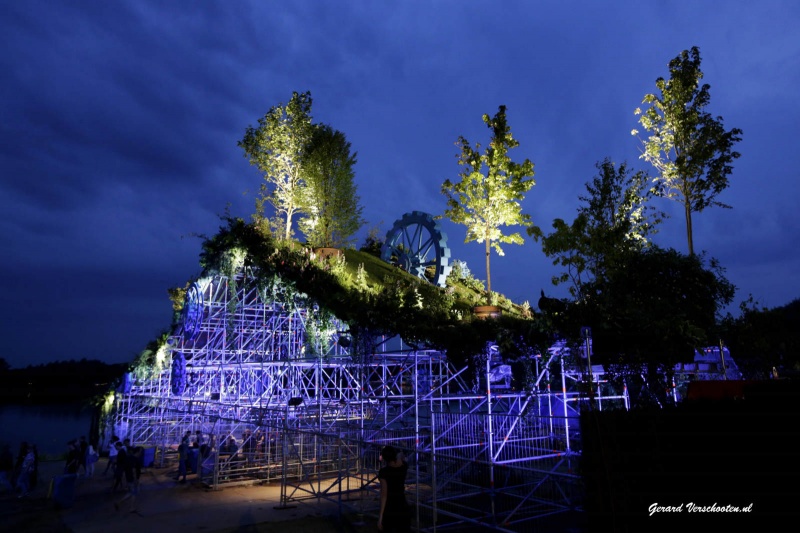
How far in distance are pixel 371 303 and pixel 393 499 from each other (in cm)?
784

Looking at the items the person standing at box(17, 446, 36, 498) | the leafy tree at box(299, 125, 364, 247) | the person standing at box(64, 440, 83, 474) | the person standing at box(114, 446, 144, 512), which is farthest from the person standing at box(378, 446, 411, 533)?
the leafy tree at box(299, 125, 364, 247)

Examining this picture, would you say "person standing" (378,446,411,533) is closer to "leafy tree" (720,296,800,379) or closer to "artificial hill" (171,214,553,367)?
"artificial hill" (171,214,553,367)

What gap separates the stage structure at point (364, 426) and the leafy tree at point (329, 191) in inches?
373

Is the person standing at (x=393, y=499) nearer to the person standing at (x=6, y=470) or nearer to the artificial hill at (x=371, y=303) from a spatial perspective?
the artificial hill at (x=371, y=303)

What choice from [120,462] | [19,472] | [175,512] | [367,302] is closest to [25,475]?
[19,472]

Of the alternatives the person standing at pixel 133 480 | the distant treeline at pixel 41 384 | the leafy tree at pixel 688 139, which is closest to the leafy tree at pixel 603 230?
the leafy tree at pixel 688 139

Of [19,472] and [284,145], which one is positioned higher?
[284,145]

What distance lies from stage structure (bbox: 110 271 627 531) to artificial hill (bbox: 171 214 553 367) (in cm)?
45

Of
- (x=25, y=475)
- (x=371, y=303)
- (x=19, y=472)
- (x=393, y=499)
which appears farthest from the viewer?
Answer: (x=19, y=472)

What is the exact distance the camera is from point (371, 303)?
1341cm

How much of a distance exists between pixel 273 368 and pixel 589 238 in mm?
12543

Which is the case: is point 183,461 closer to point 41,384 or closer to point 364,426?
point 364,426

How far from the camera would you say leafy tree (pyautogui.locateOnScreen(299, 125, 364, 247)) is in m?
30.1

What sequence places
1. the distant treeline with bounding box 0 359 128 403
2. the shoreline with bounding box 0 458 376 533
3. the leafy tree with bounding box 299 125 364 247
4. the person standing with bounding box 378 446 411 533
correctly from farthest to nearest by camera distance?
the distant treeline with bounding box 0 359 128 403 → the leafy tree with bounding box 299 125 364 247 → the shoreline with bounding box 0 458 376 533 → the person standing with bounding box 378 446 411 533
